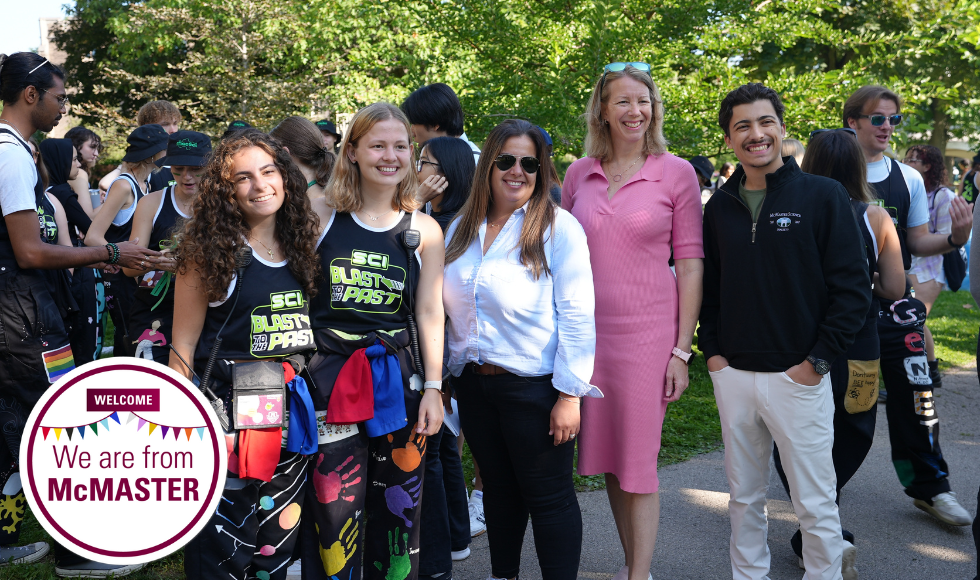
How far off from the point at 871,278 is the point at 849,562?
1.38 m

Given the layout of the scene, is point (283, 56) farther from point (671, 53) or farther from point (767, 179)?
point (767, 179)

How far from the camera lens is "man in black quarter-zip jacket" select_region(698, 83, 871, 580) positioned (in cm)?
302

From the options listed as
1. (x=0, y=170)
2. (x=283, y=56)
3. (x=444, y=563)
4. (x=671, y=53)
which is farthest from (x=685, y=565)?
(x=283, y=56)

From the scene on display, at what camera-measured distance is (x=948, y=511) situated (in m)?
4.18

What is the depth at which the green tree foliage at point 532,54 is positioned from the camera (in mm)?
7172

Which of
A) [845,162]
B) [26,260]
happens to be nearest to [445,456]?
[26,260]

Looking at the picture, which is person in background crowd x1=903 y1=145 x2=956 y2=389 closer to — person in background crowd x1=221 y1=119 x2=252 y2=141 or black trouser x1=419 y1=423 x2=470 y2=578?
black trouser x1=419 y1=423 x2=470 y2=578

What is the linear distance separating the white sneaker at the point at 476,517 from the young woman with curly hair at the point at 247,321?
1658mm

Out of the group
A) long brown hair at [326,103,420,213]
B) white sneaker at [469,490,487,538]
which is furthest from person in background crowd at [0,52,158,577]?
white sneaker at [469,490,487,538]

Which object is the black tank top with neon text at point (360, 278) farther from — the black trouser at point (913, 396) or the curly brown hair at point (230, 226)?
the black trouser at point (913, 396)

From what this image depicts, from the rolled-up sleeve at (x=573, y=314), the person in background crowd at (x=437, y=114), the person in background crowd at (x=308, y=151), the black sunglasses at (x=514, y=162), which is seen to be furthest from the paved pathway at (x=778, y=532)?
the person in background crowd at (x=308, y=151)

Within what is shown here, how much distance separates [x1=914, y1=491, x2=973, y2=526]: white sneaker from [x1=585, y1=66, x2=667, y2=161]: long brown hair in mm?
2746

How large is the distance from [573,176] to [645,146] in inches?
14.8

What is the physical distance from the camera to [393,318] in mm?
2836
